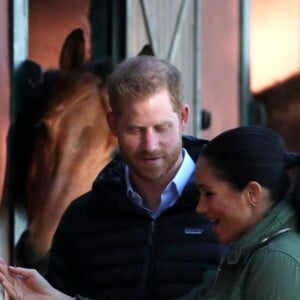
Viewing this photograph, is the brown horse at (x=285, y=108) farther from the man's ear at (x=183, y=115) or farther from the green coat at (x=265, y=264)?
the green coat at (x=265, y=264)

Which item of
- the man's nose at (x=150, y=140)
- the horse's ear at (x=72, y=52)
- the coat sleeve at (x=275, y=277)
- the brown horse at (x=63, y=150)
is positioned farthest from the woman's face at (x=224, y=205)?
the horse's ear at (x=72, y=52)

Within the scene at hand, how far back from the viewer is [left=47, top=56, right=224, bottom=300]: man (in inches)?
92.7

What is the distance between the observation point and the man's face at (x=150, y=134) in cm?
234

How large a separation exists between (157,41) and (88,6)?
43 centimetres

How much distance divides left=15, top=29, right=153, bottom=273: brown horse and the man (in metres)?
1.36

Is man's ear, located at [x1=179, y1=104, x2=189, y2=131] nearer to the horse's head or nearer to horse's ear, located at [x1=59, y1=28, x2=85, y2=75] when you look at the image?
the horse's head

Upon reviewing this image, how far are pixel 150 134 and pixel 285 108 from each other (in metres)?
5.22

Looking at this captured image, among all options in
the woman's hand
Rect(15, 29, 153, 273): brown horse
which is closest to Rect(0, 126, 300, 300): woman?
the woman's hand

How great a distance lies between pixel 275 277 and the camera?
1817mm

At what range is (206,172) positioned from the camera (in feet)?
6.68

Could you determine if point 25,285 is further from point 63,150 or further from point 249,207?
point 63,150

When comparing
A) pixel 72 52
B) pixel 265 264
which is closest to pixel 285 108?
pixel 72 52

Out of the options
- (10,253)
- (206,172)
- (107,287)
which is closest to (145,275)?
(107,287)

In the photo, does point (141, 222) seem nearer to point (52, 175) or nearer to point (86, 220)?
point (86, 220)
